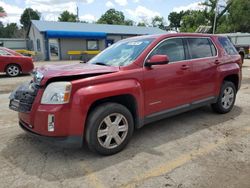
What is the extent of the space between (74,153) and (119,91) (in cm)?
118

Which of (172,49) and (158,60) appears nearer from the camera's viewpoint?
(158,60)

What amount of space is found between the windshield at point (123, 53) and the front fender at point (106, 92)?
1.46 ft

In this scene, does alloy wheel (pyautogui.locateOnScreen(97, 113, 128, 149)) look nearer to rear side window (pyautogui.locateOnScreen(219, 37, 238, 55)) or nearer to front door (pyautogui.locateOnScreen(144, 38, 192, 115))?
front door (pyautogui.locateOnScreen(144, 38, 192, 115))

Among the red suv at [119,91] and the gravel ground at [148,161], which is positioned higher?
the red suv at [119,91]

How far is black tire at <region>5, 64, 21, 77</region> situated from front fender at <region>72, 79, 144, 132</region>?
33.5 feet

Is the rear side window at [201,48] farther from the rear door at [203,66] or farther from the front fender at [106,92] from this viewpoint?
the front fender at [106,92]

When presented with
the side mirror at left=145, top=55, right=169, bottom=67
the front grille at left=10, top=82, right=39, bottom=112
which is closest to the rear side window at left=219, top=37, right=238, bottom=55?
the side mirror at left=145, top=55, right=169, bottom=67

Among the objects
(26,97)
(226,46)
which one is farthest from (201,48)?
(26,97)

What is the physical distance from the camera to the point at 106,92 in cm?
360

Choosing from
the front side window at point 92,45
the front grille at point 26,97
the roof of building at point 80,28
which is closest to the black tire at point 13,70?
the front grille at point 26,97

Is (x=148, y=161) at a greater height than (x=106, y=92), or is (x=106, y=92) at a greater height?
(x=106, y=92)

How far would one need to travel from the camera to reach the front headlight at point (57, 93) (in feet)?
11.1

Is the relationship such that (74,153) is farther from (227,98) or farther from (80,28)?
(80,28)

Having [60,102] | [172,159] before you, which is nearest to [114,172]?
[172,159]
